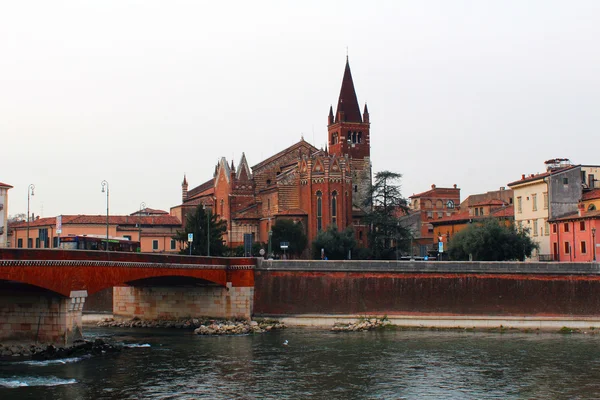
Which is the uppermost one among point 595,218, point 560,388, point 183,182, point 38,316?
point 183,182

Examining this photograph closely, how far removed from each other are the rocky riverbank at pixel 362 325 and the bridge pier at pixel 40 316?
17968mm

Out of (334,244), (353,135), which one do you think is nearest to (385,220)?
(334,244)

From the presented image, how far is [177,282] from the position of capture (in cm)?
5712

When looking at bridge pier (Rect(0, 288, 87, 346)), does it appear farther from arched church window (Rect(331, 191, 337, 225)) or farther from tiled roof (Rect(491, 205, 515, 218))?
tiled roof (Rect(491, 205, 515, 218))

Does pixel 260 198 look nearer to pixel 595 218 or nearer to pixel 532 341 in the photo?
pixel 595 218

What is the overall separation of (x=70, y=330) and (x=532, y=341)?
25.9 m

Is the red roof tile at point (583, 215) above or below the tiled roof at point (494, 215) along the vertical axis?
below

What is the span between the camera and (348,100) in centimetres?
9956

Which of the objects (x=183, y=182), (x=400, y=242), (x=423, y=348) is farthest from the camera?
(x=183, y=182)

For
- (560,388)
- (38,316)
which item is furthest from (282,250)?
(560,388)

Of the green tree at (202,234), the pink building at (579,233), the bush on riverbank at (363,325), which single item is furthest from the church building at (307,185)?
the bush on riverbank at (363,325)

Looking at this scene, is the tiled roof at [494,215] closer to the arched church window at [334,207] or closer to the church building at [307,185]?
the church building at [307,185]

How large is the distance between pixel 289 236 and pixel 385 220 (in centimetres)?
974

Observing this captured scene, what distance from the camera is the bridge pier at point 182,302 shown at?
189 feet
